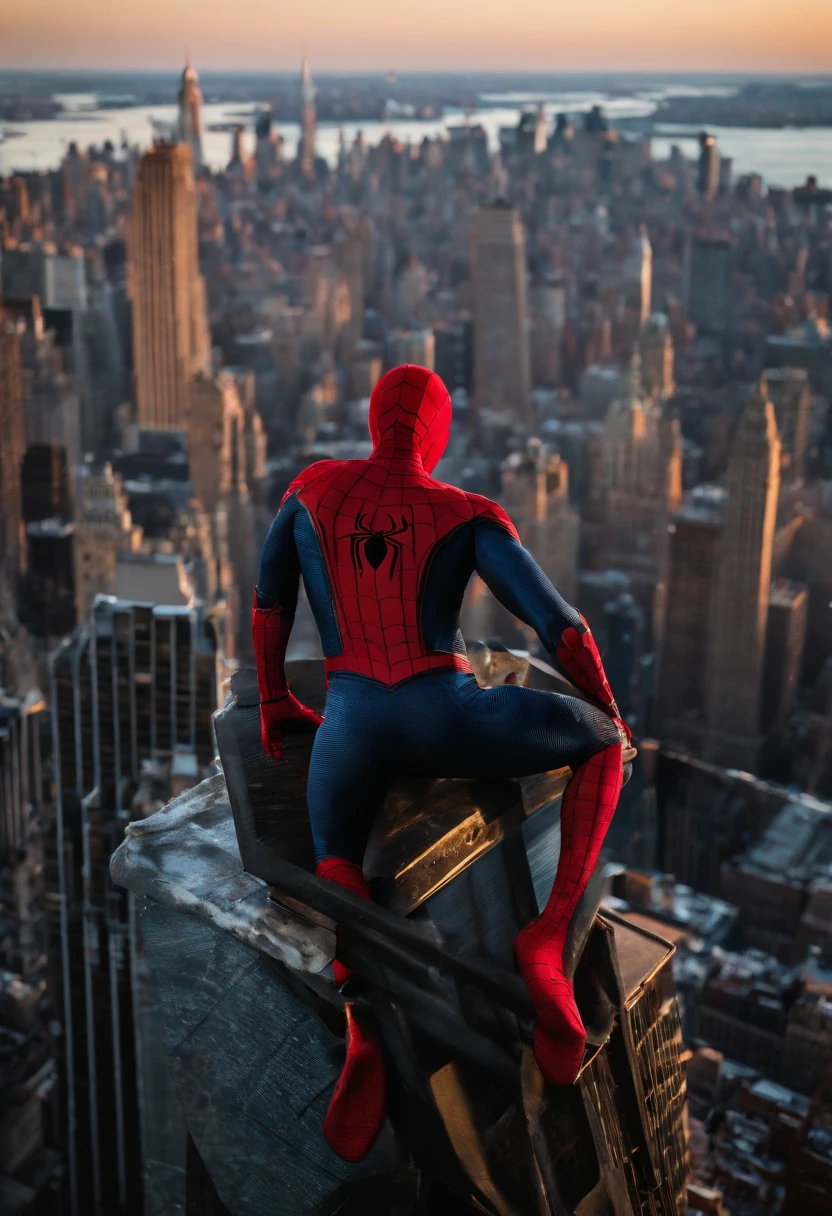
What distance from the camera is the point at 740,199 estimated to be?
27438 mm

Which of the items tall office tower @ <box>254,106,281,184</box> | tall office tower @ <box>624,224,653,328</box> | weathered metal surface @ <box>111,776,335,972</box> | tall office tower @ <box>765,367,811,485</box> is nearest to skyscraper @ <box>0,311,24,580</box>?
tall office tower @ <box>254,106,281,184</box>

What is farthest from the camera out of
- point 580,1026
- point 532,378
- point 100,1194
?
point 532,378

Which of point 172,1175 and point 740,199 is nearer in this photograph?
point 172,1175

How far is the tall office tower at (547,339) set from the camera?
36.2m

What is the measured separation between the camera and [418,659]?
2.52 meters

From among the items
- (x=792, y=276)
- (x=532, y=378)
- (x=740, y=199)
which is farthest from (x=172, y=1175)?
(x=532, y=378)

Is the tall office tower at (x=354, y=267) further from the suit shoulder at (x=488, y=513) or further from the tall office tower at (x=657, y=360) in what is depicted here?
the suit shoulder at (x=488, y=513)

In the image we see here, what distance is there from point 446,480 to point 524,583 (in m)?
27.3

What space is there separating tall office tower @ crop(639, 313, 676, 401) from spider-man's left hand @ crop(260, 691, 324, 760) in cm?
3086

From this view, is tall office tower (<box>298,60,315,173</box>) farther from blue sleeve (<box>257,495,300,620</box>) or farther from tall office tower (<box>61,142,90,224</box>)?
blue sleeve (<box>257,495,300,620</box>)

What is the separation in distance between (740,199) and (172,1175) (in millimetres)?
26808

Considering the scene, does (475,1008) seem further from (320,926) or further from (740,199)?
(740,199)

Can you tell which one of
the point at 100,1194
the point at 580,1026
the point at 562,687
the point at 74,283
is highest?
the point at 562,687

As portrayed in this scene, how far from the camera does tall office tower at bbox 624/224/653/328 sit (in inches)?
1353
